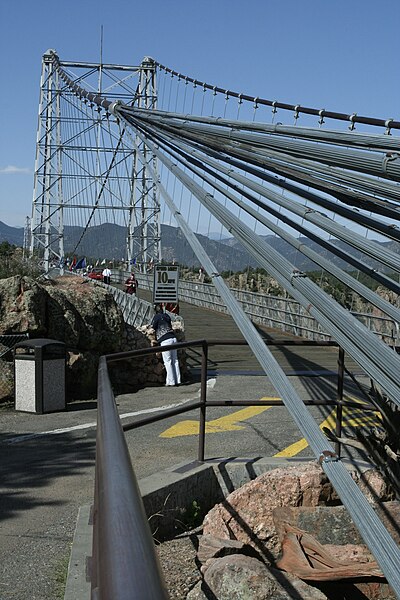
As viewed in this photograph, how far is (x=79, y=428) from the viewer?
8750 millimetres

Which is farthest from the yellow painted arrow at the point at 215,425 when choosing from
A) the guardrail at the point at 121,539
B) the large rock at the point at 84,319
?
the guardrail at the point at 121,539

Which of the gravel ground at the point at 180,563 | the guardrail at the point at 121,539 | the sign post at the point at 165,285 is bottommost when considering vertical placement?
the sign post at the point at 165,285

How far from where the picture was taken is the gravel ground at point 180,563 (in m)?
4.63

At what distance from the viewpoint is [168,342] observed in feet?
42.6

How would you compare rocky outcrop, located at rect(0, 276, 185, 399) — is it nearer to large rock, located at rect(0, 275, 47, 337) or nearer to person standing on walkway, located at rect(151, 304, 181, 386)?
large rock, located at rect(0, 275, 47, 337)

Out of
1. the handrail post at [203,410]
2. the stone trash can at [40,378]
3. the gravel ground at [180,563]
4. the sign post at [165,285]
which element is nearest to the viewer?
the gravel ground at [180,563]

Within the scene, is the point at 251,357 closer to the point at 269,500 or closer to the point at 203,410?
the point at 203,410

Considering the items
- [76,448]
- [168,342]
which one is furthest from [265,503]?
[168,342]

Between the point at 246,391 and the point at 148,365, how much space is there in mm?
1983

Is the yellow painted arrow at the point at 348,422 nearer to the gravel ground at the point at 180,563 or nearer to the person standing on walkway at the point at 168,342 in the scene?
the gravel ground at the point at 180,563

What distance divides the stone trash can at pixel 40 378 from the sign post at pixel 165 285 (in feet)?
18.4

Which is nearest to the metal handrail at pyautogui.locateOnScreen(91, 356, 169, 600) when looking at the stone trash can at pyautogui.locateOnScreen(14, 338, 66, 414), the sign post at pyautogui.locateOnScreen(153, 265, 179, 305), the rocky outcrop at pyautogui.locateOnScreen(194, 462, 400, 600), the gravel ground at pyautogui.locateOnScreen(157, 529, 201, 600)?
the rocky outcrop at pyautogui.locateOnScreen(194, 462, 400, 600)

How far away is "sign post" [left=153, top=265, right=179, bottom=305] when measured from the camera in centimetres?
1606

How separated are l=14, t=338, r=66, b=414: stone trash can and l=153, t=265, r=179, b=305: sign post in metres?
5.59
